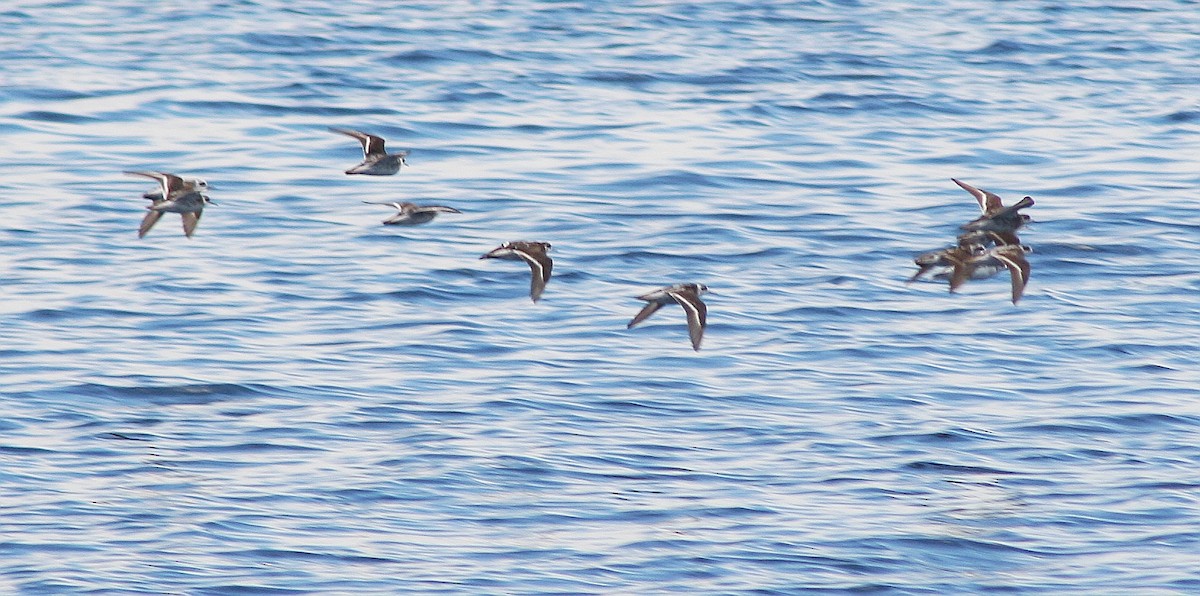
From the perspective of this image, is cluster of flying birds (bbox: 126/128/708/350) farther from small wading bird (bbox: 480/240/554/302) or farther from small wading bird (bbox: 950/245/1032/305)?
small wading bird (bbox: 950/245/1032/305)

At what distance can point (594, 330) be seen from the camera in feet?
60.0

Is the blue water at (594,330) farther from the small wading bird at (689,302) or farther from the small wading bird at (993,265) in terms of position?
the small wading bird at (993,265)

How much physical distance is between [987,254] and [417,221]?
4.57 m

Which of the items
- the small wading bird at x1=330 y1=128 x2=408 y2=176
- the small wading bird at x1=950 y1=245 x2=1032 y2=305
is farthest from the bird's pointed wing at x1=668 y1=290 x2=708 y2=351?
the small wading bird at x1=330 y1=128 x2=408 y2=176

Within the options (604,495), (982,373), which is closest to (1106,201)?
(982,373)

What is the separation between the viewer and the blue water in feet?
45.0

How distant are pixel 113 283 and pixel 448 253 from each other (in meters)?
3.53

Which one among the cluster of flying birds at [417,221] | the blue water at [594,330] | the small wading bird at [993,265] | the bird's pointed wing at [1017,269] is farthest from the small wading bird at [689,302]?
the bird's pointed wing at [1017,269]

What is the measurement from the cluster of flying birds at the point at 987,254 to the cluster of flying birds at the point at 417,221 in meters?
1.71

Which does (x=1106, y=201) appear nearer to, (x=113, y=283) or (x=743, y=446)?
(x=743, y=446)

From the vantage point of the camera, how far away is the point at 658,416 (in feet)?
53.3

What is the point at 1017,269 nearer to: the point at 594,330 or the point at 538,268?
the point at 538,268

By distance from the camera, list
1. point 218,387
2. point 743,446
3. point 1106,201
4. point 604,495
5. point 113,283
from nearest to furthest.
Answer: point 604,495
point 743,446
point 218,387
point 113,283
point 1106,201

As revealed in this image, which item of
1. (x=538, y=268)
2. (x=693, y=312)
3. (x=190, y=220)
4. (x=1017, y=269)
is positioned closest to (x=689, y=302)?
(x=693, y=312)
